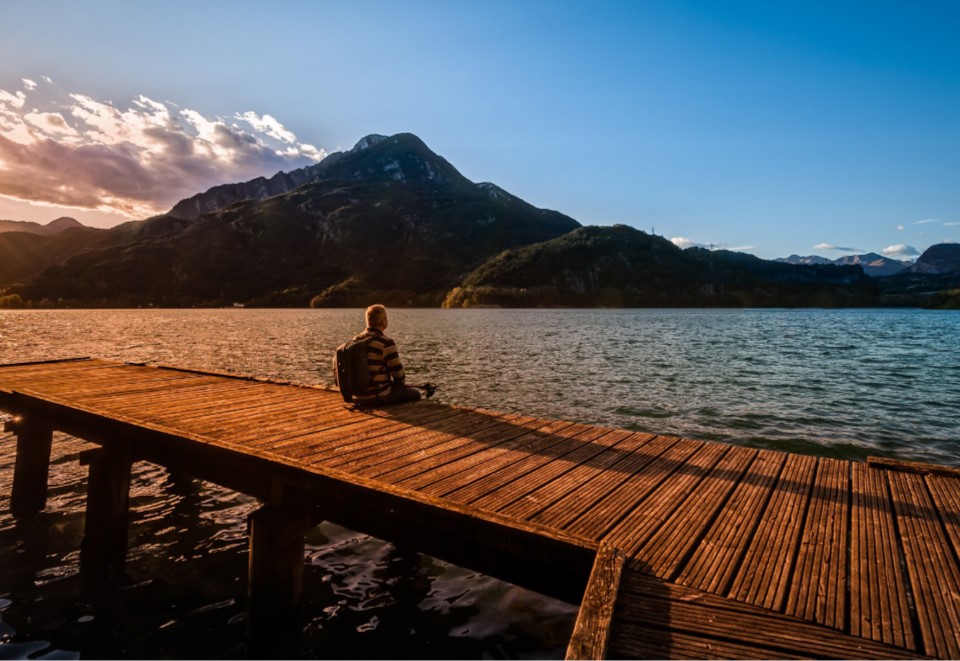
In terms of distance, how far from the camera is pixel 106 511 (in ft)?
27.5

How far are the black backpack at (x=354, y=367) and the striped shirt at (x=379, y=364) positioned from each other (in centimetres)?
8

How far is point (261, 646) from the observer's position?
6051 mm

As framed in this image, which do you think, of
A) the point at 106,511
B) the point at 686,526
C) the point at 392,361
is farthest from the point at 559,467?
A: the point at 106,511

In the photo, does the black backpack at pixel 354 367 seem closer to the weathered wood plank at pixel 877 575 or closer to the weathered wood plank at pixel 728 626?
the weathered wood plank at pixel 728 626

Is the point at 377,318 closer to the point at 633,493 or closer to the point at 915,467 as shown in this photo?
the point at 633,493

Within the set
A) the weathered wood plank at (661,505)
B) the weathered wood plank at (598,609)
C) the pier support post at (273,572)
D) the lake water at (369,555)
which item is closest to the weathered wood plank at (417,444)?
the pier support post at (273,572)

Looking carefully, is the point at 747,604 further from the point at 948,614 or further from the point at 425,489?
the point at 425,489

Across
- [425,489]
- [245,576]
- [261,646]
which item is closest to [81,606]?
[245,576]

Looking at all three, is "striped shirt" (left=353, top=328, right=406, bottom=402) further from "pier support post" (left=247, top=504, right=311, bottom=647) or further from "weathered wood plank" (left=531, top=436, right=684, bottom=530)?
"weathered wood plank" (left=531, top=436, right=684, bottom=530)

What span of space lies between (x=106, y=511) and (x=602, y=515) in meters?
8.28

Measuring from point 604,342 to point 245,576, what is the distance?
152 feet

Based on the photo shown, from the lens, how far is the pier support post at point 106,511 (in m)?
8.19

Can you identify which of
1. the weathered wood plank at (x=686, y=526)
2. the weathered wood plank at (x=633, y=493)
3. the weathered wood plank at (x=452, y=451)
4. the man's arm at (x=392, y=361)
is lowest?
the weathered wood plank at (x=452, y=451)

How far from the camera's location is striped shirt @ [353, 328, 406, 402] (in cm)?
920
